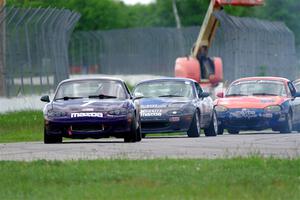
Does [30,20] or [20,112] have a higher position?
[30,20]

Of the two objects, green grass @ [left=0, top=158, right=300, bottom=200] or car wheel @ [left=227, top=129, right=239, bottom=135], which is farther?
car wheel @ [left=227, top=129, right=239, bottom=135]

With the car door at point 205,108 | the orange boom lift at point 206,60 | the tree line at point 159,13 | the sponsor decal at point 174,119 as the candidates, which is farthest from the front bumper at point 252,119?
the tree line at point 159,13

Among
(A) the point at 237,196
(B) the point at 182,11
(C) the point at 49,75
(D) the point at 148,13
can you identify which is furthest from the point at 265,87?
(D) the point at 148,13

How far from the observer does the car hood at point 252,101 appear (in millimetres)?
30516

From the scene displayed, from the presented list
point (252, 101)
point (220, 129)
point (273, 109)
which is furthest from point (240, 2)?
point (273, 109)

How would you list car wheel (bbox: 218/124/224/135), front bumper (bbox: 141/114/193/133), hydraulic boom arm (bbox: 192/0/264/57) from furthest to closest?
hydraulic boom arm (bbox: 192/0/264/57) < car wheel (bbox: 218/124/224/135) < front bumper (bbox: 141/114/193/133)

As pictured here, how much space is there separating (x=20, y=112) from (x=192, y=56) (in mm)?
15503

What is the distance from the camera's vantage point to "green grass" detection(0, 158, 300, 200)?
14.0 meters

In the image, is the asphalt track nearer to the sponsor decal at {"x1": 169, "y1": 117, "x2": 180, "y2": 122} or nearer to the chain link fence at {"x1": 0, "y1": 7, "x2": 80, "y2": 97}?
the sponsor decal at {"x1": 169, "y1": 117, "x2": 180, "y2": 122}

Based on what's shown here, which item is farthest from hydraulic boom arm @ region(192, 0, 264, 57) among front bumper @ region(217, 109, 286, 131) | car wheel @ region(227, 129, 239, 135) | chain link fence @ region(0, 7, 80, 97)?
front bumper @ region(217, 109, 286, 131)

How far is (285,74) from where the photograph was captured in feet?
173

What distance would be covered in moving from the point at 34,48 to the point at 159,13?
7348 cm

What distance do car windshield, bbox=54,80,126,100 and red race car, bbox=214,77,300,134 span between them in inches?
233

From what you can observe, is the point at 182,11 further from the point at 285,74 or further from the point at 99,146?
the point at 99,146
